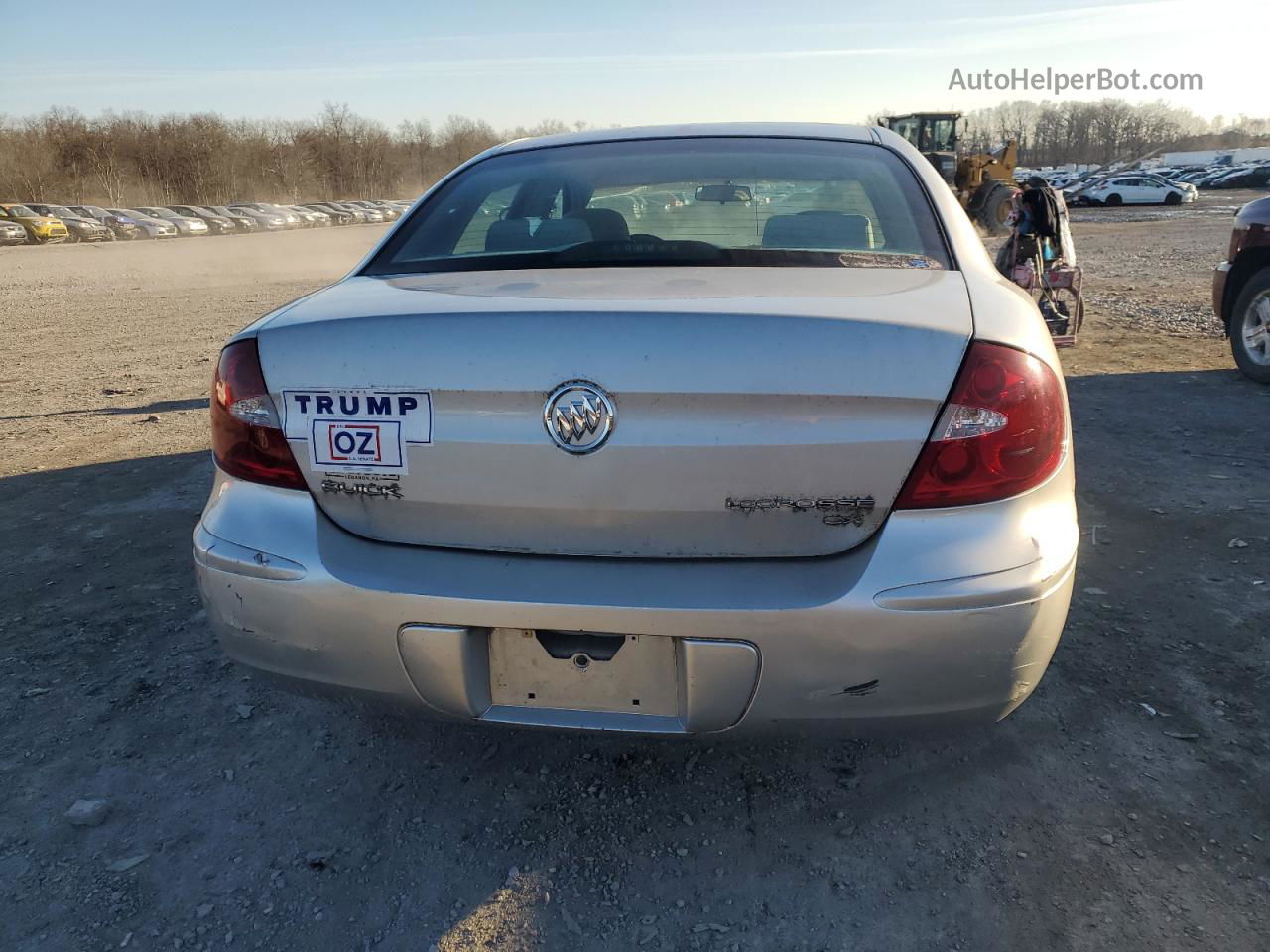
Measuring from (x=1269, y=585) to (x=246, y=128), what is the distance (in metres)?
75.3

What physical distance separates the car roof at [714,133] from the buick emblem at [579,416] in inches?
60.9

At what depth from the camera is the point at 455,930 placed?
1817 mm

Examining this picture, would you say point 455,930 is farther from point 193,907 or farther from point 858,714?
point 858,714

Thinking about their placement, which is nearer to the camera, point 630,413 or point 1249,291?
point 630,413

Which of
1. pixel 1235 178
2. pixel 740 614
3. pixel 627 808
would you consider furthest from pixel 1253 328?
pixel 1235 178

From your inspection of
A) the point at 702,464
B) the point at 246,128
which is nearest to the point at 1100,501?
the point at 702,464

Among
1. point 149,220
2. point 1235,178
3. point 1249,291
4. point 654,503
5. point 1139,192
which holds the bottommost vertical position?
point 1249,291

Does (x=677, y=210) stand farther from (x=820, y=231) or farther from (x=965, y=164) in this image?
(x=965, y=164)

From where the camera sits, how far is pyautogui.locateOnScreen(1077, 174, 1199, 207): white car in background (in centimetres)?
4000

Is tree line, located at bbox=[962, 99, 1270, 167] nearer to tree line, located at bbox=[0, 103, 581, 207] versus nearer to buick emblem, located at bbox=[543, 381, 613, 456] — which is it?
tree line, located at bbox=[0, 103, 581, 207]

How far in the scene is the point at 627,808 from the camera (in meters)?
2.16

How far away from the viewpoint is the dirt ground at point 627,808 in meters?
1.82

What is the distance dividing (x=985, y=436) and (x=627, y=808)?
1206 mm

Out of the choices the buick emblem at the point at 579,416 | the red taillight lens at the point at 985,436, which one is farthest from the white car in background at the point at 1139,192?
the buick emblem at the point at 579,416
